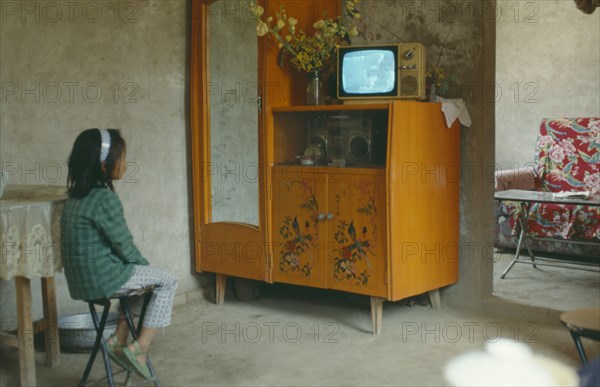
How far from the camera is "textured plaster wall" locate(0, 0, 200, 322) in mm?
3902

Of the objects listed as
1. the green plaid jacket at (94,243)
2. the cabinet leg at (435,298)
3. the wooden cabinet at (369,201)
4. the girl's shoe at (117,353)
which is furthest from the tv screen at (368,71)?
the girl's shoe at (117,353)

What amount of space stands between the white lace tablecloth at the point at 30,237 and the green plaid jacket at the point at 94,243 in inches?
3.8

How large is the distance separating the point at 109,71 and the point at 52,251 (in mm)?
1508

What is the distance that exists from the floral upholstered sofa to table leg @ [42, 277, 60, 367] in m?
3.64

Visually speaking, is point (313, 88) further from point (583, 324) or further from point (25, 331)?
point (583, 324)

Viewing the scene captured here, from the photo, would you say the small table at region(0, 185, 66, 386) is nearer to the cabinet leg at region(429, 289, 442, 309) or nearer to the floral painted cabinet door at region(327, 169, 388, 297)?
the floral painted cabinet door at region(327, 169, 388, 297)

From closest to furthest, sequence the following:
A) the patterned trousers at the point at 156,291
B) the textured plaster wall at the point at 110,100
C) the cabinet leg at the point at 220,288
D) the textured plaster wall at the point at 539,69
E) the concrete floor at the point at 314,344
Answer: the patterned trousers at the point at 156,291 → the concrete floor at the point at 314,344 → the textured plaster wall at the point at 110,100 → the cabinet leg at the point at 220,288 → the textured plaster wall at the point at 539,69

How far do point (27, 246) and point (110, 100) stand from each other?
1498mm

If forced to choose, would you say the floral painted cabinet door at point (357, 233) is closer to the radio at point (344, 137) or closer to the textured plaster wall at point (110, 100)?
the radio at point (344, 137)

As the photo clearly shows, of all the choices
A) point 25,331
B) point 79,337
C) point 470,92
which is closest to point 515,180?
point 470,92

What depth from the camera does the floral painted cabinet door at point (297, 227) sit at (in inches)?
166

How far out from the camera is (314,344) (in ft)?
12.9

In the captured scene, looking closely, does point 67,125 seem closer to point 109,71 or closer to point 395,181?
point 109,71

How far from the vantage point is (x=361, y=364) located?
11.9 feet
